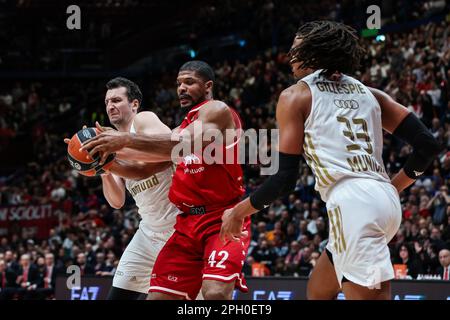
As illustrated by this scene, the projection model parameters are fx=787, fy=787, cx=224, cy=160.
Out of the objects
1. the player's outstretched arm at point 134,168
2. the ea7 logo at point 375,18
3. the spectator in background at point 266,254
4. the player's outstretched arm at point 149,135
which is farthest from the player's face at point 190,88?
the spectator in background at point 266,254

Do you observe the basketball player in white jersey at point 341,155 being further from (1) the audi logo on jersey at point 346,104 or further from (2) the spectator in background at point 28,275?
(2) the spectator in background at point 28,275

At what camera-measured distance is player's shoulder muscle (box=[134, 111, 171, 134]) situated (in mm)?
5602

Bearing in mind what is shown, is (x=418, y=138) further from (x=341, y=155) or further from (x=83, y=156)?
(x=83, y=156)

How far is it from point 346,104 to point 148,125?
2.05 metres

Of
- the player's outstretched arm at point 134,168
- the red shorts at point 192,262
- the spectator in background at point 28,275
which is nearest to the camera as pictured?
the red shorts at point 192,262

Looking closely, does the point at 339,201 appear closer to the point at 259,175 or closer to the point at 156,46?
the point at 259,175

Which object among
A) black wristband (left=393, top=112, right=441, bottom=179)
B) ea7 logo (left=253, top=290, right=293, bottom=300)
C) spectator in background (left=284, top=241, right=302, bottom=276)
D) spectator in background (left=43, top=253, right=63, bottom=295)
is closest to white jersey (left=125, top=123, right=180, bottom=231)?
black wristband (left=393, top=112, right=441, bottom=179)

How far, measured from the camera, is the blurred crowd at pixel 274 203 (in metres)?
12.1

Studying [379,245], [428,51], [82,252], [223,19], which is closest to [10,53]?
[223,19]

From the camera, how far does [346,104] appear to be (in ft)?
13.1

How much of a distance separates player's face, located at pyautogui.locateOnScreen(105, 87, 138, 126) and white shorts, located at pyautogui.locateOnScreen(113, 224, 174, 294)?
92 centimetres

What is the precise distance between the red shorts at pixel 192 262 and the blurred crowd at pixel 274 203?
19.5 feet

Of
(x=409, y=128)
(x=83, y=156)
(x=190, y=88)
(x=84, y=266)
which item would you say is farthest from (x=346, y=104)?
(x=84, y=266)

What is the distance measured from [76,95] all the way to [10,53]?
3049mm
